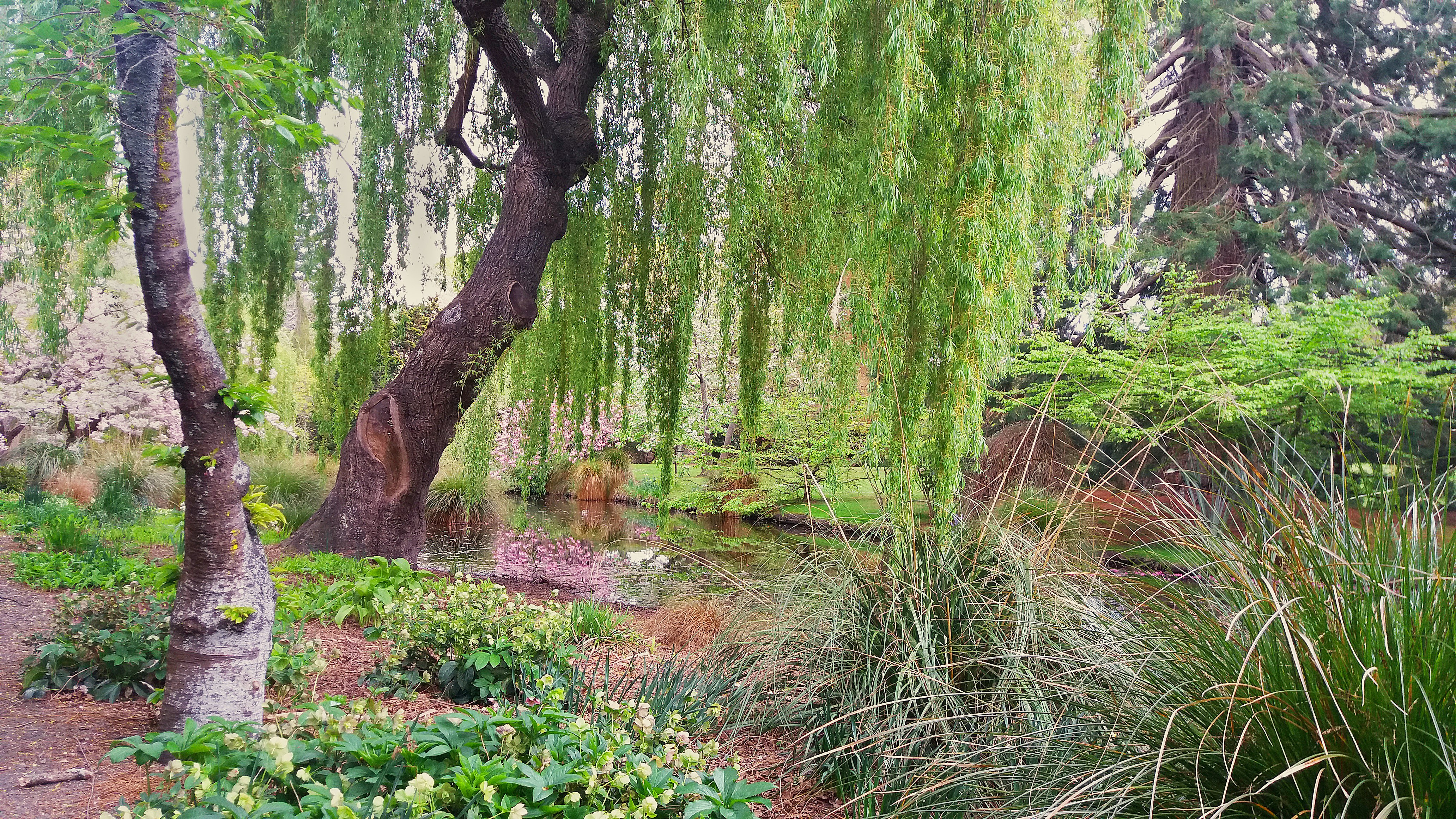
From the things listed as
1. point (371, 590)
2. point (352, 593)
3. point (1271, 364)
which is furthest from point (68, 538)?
point (1271, 364)

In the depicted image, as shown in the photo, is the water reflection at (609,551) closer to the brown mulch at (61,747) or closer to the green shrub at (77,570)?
the green shrub at (77,570)

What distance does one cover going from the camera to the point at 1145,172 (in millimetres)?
10969

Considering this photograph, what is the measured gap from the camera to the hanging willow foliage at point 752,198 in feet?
11.2

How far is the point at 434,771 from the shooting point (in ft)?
5.57

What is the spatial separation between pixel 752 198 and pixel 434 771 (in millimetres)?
3022

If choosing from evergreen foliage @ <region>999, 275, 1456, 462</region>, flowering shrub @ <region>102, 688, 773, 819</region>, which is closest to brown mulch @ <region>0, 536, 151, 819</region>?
flowering shrub @ <region>102, 688, 773, 819</region>

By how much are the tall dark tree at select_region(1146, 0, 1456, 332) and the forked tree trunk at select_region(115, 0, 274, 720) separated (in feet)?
34.2

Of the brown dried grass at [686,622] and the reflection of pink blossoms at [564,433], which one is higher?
the reflection of pink blossoms at [564,433]

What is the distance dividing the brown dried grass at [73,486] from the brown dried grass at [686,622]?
27.5ft

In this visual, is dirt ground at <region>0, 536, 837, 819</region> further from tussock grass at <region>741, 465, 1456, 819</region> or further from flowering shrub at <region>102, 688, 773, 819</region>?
flowering shrub at <region>102, 688, 773, 819</region>

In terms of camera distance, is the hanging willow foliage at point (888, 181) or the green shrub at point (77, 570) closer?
the hanging willow foliage at point (888, 181)

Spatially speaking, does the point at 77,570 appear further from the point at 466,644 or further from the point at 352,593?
the point at 466,644

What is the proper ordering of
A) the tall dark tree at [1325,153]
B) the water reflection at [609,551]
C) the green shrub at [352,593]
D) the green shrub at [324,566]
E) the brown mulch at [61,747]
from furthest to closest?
1. the tall dark tree at [1325,153]
2. the water reflection at [609,551]
3. the green shrub at [324,566]
4. the green shrub at [352,593]
5. the brown mulch at [61,747]

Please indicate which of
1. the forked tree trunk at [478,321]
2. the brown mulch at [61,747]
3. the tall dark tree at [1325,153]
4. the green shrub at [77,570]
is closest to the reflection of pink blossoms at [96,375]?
the green shrub at [77,570]
